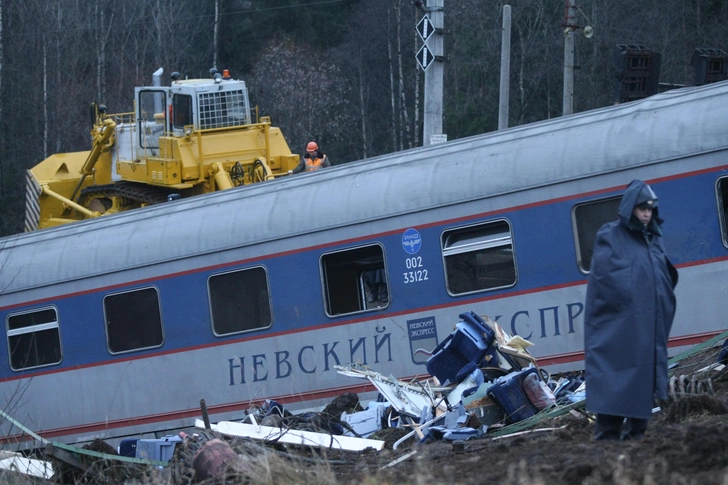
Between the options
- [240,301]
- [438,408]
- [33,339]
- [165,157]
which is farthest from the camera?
[165,157]

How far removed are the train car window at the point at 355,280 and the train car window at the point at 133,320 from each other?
214 cm

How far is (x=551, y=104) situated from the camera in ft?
128

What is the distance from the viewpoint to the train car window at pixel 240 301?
36.8ft

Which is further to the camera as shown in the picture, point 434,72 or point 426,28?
point 434,72

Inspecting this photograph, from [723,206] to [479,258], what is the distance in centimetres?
237

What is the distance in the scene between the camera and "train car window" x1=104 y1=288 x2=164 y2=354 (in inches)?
463

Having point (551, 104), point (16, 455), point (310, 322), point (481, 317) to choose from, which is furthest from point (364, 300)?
point (551, 104)

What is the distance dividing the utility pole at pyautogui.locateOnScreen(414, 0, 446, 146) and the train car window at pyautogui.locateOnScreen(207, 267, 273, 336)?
6.65 meters

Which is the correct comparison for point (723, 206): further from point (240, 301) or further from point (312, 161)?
point (312, 161)

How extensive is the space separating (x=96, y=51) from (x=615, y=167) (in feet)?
114

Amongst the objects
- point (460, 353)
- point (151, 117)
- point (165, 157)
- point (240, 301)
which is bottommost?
point (460, 353)

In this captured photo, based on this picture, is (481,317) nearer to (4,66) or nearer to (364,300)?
(364,300)

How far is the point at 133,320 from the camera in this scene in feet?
38.8

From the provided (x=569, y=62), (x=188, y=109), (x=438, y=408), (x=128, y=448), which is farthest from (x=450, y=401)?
(x=569, y=62)
